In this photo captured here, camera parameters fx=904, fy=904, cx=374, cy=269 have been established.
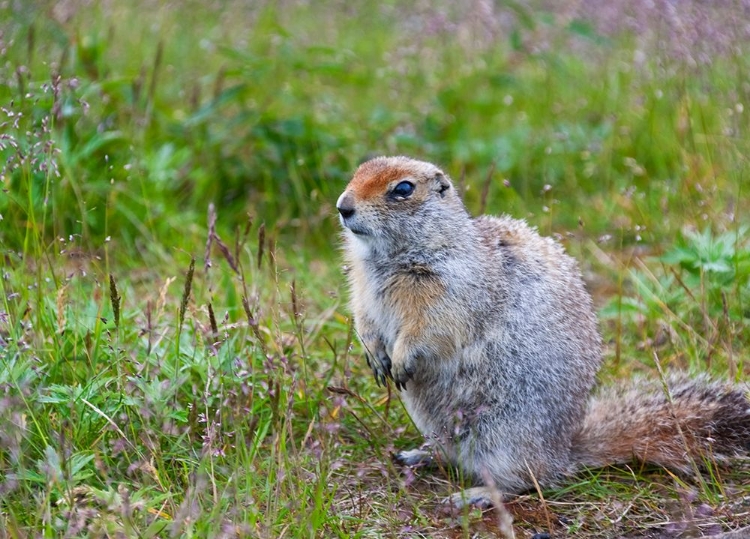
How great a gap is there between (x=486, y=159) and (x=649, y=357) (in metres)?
2.27

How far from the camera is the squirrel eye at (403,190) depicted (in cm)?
346

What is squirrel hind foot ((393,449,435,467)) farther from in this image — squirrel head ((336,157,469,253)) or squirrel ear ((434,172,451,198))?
squirrel ear ((434,172,451,198))

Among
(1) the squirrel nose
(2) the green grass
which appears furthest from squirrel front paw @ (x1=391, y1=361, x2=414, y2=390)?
(1) the squirrel nose

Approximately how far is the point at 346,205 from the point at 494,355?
78 cm

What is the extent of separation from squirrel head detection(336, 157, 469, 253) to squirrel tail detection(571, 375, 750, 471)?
0.96m

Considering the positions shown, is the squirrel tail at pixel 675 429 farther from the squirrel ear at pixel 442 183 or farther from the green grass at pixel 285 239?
the squirrel ear at pixel 442 183

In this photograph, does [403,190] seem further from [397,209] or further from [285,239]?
[285,239]

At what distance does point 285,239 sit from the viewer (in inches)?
214

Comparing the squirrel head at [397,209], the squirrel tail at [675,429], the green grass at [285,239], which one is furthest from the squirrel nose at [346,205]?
the squirrel tail at [675,429]

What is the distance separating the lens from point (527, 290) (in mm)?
3424

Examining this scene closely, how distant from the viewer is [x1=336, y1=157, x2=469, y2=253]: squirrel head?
3379mm

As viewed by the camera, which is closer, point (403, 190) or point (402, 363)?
point (402, 363)

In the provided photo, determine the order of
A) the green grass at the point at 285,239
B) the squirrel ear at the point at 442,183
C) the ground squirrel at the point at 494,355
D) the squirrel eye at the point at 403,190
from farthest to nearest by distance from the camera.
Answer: the squirrel ear at the point at 442,183
the squirrel eye at the point at 403,190
the ground squirrel at the point at 494,355
the green grass at the point at 285,239

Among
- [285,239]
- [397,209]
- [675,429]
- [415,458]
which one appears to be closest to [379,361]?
[415,458]
